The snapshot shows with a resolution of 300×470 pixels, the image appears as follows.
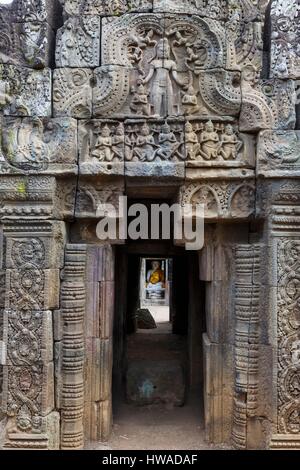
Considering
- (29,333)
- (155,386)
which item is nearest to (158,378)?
(155,386)

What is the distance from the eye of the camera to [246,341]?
4723 millimetres

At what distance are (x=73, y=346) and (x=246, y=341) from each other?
6.71 feet

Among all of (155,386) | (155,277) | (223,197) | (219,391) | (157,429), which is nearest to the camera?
(223,197)

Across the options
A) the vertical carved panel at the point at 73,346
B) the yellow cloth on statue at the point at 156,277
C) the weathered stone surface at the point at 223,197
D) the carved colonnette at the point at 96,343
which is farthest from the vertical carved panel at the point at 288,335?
the yellow cloth on statue at the point at 156,277

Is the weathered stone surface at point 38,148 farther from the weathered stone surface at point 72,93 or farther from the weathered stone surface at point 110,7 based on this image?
the weathered stone surface at point 110,7

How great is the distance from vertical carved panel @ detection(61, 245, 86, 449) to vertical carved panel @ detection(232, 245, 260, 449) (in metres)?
1.86

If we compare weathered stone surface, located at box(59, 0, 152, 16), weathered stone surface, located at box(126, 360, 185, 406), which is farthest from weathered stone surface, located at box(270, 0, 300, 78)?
weathered stone surface, located at box(126, 360, 185, 406)

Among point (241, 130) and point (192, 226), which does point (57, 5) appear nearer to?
point (241, 130)

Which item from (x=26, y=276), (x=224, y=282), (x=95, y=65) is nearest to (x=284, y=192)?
(x=224, y=282)

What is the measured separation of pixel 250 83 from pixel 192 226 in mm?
1793

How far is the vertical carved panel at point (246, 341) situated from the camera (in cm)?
469

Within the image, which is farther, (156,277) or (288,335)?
(156,277)

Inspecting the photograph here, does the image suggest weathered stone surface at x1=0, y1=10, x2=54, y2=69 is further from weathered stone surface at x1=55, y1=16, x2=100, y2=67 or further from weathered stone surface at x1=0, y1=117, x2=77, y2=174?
weathered stone surface at x1=0, y1=117, x2=77, y2=174

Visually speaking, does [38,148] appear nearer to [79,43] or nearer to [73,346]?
[79,43]
